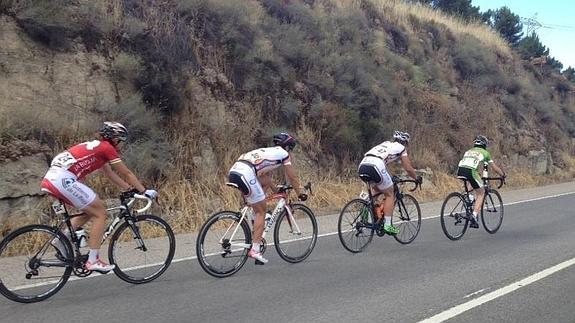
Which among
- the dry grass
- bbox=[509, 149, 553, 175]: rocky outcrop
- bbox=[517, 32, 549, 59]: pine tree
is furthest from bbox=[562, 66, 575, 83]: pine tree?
bbox=[509, 149, 553, 175]: rocky outcrop

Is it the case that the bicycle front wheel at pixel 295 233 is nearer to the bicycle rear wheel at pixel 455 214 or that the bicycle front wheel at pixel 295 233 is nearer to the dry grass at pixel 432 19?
the bicycle rear wheel at pixel 455 214

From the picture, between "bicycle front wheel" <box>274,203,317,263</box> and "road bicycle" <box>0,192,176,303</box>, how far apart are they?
1.57m

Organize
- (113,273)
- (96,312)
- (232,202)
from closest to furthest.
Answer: (96,312) < (113,273) < (232,202)

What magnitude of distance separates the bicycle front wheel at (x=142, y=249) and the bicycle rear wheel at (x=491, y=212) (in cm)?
632

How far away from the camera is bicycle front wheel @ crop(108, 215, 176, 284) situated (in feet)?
23.0

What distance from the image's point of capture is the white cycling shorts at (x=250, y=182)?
A: 24.8 feet

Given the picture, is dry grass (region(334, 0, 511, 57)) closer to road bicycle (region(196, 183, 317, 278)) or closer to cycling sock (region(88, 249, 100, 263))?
road bicycle (region(196, 183, 317, 278))

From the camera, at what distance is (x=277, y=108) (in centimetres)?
1691

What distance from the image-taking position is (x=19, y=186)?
990 cm

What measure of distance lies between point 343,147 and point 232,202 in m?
5.94

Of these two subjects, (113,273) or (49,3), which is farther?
(49,3)

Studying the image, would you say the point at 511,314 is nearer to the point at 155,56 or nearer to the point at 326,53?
the point at 155,56

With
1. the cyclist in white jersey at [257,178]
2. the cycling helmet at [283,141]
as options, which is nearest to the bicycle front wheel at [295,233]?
the cyclist in white jersey at [257,178]

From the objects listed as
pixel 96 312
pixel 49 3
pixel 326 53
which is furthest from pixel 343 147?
pixel 96 312
